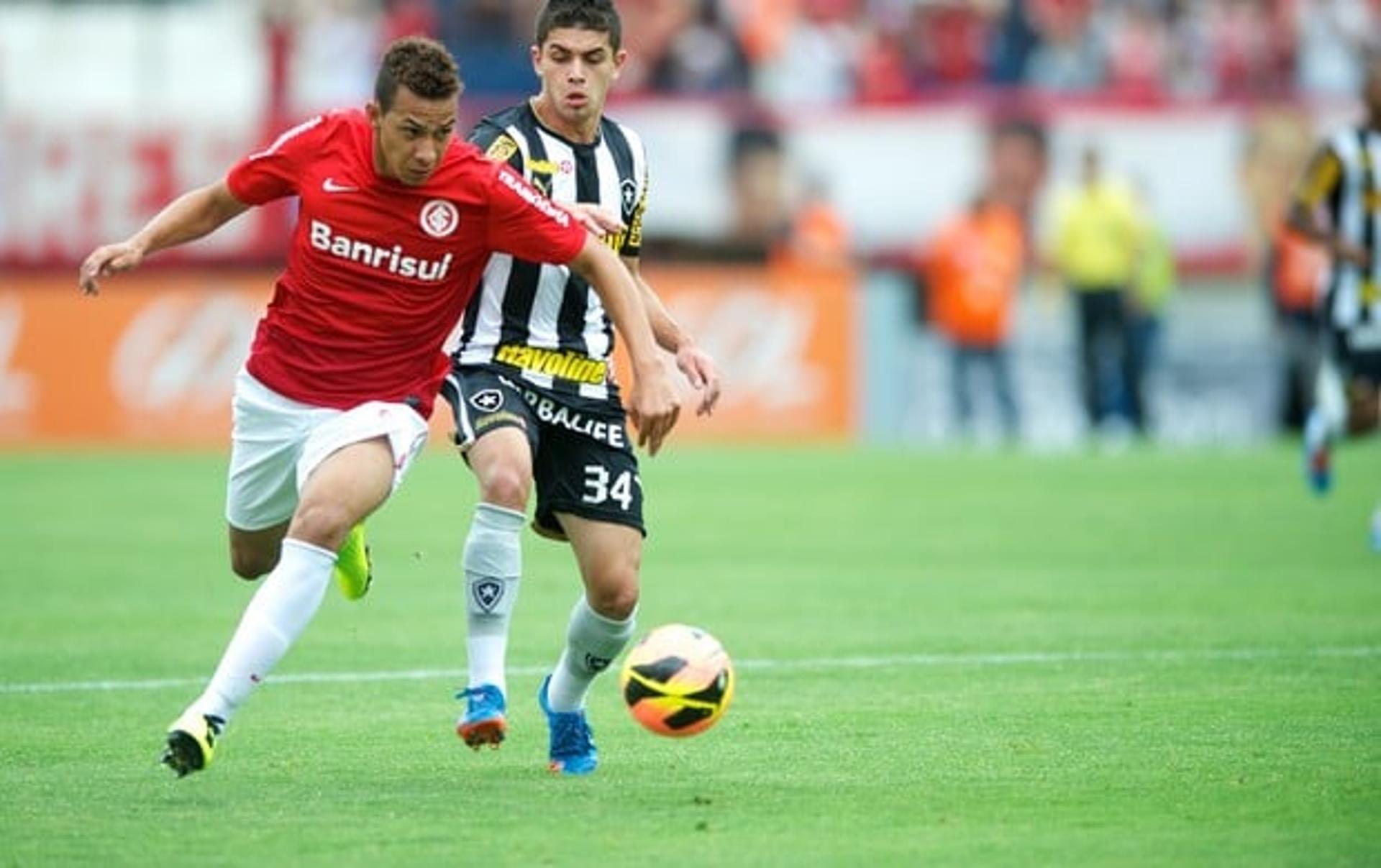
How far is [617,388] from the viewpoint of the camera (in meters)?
8.84

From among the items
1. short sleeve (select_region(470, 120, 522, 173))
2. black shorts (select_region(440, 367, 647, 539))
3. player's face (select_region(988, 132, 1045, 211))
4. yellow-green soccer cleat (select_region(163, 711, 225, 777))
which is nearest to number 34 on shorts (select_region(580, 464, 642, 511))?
black shorts (select_region(440, 367, 647, 539))

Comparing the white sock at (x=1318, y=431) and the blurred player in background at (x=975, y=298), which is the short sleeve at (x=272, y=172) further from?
the blurred player in background at (x=975, y=298)

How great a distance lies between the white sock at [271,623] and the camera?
306 inches

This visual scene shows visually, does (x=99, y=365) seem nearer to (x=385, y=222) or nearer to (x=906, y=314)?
(x=906, y=314)

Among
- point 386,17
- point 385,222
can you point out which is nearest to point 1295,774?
point 385,222

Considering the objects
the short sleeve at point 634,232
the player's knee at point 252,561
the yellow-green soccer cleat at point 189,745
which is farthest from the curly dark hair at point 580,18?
the yellow-green soccer cleat at point 189,745

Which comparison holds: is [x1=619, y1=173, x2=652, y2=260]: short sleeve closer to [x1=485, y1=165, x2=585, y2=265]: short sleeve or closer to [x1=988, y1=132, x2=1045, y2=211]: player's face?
[x1=485, y1=165, x2=585, y2=265]: short sleeve

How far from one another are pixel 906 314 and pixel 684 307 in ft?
8.74

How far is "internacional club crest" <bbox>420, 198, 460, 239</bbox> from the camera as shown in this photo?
8242mm

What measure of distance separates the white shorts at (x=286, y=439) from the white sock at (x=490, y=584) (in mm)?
310

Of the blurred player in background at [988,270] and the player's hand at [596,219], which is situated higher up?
the player's hand at [596,219]

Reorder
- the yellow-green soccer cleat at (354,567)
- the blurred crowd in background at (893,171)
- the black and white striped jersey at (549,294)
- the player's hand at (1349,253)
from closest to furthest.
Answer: the black and white striped jersey at (549,294) < the yellow-green soccer cleat at (354,567) < the player's hand at (1349,253) < the blurred crowd in background at (893,171)

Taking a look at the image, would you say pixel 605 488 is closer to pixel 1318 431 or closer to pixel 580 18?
pixel 580 18

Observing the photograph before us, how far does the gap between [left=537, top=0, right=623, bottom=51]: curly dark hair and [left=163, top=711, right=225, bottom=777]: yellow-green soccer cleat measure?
104 inches
